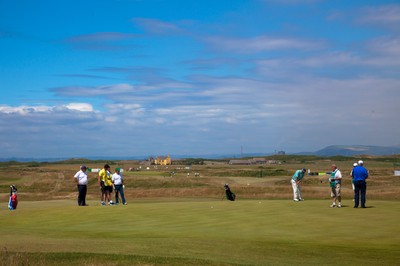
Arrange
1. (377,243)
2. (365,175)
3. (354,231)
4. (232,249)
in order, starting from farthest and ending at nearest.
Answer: (365,175) → (354,231) → (377,243) → (232,249)

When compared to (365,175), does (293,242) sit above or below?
below

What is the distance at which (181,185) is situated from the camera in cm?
7519

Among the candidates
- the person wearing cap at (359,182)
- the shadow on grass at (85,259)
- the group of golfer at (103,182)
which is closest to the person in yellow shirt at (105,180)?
the group of golfer at (103,182)

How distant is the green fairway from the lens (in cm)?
1472

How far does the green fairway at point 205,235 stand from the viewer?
1472 centimetres

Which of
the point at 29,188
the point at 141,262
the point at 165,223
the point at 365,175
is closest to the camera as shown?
the point at 141,262

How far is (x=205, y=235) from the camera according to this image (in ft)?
66.9

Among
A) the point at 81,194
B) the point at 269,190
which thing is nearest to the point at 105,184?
the point at 81,194

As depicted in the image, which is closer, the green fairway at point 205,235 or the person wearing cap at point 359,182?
the green fairway at point 205,235

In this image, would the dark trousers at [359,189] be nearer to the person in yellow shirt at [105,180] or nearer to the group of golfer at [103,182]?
the group of golfer at [103,182]

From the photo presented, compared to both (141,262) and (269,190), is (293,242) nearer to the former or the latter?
(141,262)

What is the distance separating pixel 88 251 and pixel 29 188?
201ft

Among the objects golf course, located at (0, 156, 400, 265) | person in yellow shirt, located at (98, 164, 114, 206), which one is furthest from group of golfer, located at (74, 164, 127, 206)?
golf course, located at (0, 156, 400, 265)

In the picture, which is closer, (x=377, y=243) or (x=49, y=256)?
(x=49, y=256)
